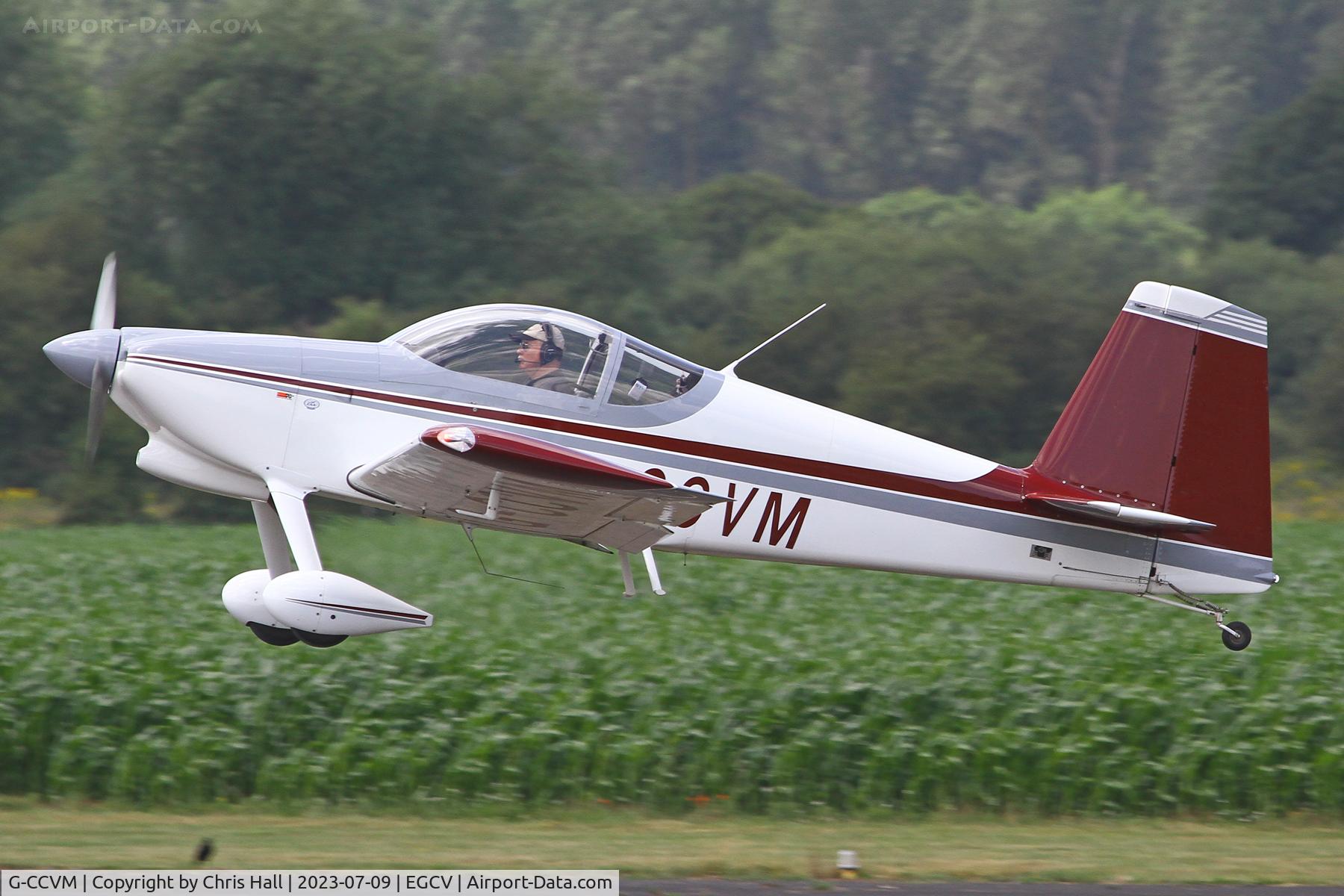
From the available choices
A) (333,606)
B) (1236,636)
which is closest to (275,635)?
(333,606)

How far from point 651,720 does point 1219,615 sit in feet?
13.0

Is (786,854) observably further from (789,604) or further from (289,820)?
(789,604)

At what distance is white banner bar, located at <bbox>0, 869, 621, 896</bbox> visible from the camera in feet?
27.3

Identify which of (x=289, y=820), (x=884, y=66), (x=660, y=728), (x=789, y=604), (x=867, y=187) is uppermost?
(x=884, y=66)

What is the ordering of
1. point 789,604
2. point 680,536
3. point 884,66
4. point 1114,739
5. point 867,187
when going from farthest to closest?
point 884,66, point 867,187, point 789,604, point 1114,739, point 680,536

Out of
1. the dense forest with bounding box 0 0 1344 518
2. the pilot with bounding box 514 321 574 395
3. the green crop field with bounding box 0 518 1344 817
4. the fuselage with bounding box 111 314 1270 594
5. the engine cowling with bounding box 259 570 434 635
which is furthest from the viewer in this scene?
the dense forest with bounding box 0 0 1344 518

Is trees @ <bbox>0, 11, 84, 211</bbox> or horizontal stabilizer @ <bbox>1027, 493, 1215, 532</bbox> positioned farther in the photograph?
trees @ <bbox>0, 11, 84, 211</bbox>

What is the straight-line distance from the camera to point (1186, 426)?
10.0 metres

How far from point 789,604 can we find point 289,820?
6.10 meters

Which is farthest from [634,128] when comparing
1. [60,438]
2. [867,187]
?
[60,438]

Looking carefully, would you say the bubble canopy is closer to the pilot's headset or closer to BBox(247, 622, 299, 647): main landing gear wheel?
the pilot's headset

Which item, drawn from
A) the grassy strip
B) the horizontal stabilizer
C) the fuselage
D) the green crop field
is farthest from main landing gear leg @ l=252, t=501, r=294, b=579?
the horizontal stabilizer

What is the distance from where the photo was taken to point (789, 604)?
50.6 ft

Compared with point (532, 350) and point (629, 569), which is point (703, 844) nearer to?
point (629, 569)
